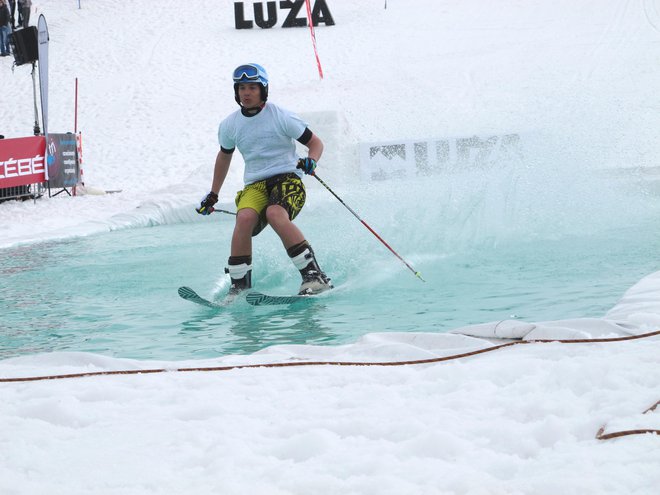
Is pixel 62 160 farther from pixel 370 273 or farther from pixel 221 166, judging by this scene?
pixel 370 273

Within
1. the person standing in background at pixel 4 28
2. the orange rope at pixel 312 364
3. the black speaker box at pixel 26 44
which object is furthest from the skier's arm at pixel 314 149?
the person standing in background at pixel 4 28

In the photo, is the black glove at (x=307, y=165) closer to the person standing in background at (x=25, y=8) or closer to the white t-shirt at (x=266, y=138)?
the white t-shirt at (x=266, y=138)

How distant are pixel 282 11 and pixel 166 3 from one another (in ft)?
16.6

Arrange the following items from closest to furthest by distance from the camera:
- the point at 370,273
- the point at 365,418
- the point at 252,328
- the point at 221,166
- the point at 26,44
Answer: the point at 365,418 < the point at 252,328 < the point at 221,166 < the point at 370,273 < the point at 26,44

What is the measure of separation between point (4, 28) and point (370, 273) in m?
25.9

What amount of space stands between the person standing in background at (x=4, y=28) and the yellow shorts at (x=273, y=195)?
23973 mm

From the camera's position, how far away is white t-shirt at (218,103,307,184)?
6141 mm

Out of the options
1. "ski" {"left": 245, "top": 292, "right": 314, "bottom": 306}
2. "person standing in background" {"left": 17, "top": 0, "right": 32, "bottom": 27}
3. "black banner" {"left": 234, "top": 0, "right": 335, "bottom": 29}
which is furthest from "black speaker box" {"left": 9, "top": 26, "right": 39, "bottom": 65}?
"black banner" {"left": 234, "top": 0, "right": 335, "bottom": 29}

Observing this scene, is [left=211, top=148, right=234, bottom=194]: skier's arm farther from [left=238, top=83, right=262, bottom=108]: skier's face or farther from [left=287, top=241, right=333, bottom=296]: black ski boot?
[left=287, top=241, right=333, bottom=296]: black ski boot

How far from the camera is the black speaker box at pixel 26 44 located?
15.1 m

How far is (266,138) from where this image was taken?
618 centimetres

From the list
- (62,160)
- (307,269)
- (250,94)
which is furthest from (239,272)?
(62,160)

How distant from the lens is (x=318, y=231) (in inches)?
386

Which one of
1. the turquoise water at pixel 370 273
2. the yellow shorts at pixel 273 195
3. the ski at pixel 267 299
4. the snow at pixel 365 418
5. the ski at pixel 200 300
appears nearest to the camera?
the snow at pixel 365 418
